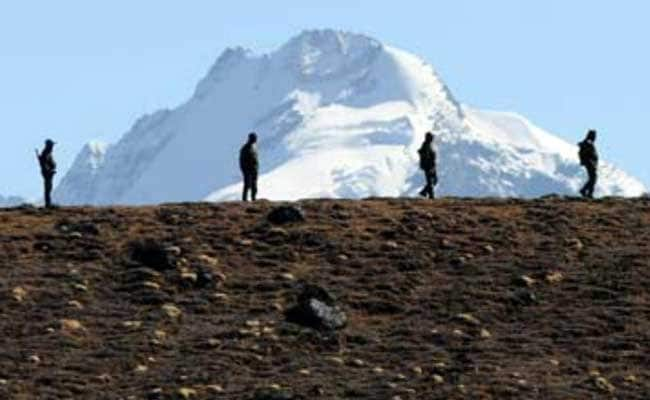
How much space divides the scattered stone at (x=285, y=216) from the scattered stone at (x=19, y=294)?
26.6 feet

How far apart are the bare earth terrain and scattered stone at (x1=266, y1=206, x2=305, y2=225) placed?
0.31 metres

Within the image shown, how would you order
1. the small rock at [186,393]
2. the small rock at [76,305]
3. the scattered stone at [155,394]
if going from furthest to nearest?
the small rock at [76,305]
the small rock at [186,393]
the scattered stone at [155,394]

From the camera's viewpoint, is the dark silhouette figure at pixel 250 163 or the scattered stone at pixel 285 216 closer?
the scattered stone at pixel 285 216

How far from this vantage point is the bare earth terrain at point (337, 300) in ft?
143

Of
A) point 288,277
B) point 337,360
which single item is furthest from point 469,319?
point 288,277

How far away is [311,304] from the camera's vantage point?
47156 millimetres

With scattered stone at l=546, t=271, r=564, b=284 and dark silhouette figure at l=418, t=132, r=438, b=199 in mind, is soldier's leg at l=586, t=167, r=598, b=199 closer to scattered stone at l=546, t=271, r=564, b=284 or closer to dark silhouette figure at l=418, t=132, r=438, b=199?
dark silhouette figure at l=418, t=132, r=438, b=199

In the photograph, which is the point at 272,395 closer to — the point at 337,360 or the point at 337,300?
the point at 337,360

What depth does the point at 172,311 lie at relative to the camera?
156ft

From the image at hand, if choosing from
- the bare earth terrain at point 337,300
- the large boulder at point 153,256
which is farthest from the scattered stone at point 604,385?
the large boulder at point 153,256

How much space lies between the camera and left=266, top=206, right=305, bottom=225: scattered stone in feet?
180

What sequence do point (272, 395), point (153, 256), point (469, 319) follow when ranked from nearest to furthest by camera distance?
1. point (272, 395)
2. point (469, 319)
3. point (153, 256)

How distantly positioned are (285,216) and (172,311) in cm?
777

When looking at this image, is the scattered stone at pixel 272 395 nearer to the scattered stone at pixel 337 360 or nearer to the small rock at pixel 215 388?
the small rock at pixel 215 388
